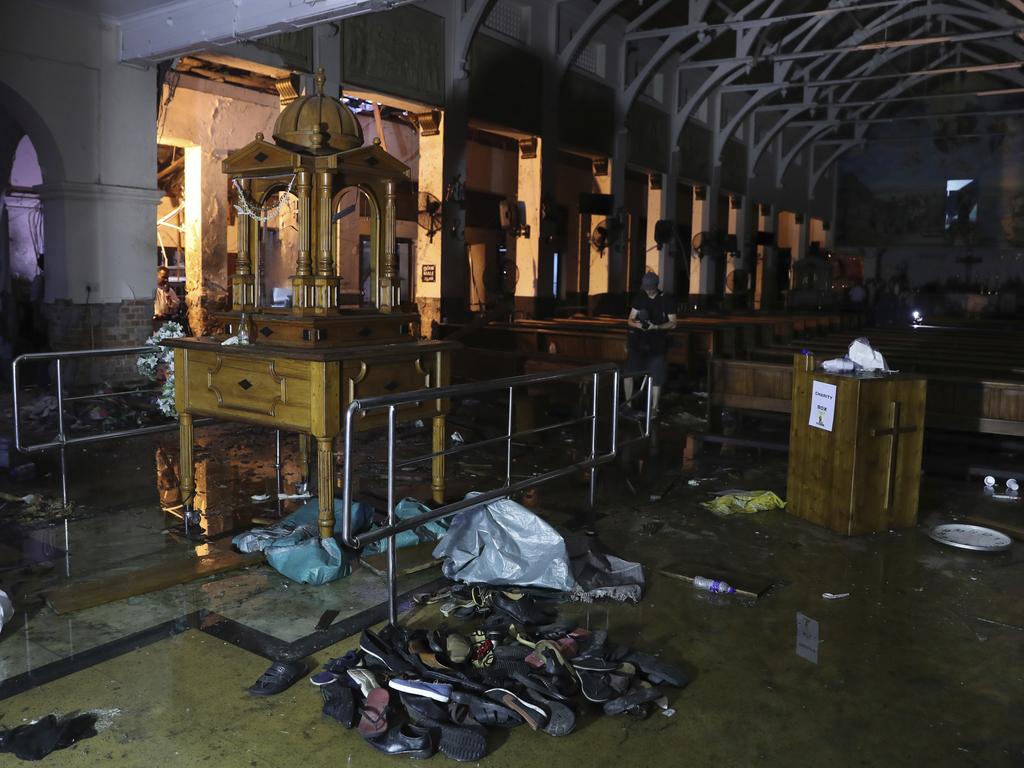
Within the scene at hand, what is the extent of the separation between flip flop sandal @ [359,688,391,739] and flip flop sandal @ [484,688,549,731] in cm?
38

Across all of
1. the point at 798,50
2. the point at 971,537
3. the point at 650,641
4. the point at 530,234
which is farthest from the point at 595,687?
the point at 798,50

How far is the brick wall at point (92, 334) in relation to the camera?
31.5 ft

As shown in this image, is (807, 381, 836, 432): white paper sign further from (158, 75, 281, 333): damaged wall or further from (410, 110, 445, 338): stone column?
(158, 75, 281, 333): damaged wall

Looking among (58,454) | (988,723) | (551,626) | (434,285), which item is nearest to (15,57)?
(58,454)

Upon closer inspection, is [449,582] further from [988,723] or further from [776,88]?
[776,88]

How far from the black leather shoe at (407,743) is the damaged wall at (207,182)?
14070 millimetres

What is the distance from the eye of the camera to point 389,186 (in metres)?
5.49

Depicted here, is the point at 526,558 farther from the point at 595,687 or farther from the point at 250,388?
the point at 250,388

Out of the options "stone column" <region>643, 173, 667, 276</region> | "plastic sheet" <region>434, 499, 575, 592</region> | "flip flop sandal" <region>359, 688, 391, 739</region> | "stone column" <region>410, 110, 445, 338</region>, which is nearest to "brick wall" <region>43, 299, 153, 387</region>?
"stone column" <region>410, 110, 445, 338</region>

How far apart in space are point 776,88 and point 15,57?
56.6 ft

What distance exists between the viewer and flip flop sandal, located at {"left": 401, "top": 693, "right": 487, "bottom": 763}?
2.90m

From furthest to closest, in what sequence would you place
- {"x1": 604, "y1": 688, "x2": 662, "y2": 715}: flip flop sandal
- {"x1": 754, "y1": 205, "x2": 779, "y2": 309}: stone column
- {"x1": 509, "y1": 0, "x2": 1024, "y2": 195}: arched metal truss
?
{"x1": 754, "y1": 205, "x2": 779, "y2": 309}: stone column → {"x1": 509, "y1": 0, "x2": 1024, "y2": 195}: arched metal truss → {"x1": 604, "y1": 688, "x2": 662, "y2": 715}: flip flop sandal

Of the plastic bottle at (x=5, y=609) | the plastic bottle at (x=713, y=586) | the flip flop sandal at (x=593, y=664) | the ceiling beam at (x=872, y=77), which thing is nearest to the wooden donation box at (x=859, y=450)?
the plastic bottle at (x=713, y=586)

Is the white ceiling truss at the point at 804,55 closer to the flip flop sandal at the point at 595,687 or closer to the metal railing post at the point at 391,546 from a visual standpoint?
the metal railing post at the point at 391,546
